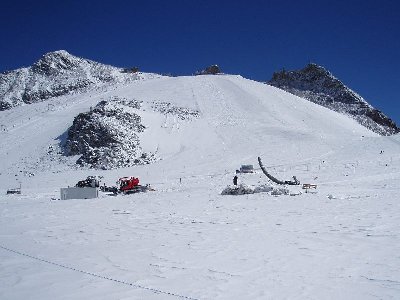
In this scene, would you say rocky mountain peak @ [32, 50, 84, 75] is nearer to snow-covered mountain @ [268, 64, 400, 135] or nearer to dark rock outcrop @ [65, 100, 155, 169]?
snow-covered mountain @ [268, 64, 400, 135]

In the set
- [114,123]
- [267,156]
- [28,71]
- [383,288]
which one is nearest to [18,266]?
[383,288]

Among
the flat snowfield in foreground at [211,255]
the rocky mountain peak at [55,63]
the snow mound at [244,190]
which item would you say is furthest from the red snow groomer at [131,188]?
the rocky mountain peak at [55,63]

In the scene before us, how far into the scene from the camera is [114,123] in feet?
149

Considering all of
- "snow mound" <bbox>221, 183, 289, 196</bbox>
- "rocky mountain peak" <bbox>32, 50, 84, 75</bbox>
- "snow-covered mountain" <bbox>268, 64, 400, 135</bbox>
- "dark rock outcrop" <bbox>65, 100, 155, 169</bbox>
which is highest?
"rocky mountain peak" <bbox>32, 50, 84, 75</bbox>

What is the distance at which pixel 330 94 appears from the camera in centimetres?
12050

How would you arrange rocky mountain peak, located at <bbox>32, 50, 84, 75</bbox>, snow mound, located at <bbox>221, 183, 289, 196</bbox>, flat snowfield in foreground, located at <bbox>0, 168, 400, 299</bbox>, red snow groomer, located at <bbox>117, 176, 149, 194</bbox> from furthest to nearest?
rocky mountain peak, located at <bbox>32, 50, 84, 75</bbox>, red snow groomer, located at <bbox>117, 176, 149, 194</bbox>, snow mound, located at <bbox>221, 183, 289, 196</bbox>, flat snowfield in foreground, located at <bbox>0, 168, 400, 299</bbox>

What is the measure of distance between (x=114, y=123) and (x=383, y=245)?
4048cm

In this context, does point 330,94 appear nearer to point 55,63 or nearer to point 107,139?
point 55,63

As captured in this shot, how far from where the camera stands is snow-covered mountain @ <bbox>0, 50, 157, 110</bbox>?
99812 millimetres

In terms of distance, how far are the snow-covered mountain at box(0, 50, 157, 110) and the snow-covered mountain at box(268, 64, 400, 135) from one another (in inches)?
2012

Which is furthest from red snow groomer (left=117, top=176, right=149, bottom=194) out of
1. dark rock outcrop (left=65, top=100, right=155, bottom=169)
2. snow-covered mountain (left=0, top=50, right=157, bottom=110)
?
snow-covered mountain (left=0, top=50, right=157, bottom=110)

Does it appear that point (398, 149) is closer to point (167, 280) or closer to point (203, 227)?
point (203, 227)

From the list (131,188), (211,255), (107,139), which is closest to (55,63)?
(107,139)

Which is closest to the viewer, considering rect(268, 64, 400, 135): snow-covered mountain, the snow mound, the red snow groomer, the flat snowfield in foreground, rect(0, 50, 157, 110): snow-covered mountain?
the flat snowfield in foreground
